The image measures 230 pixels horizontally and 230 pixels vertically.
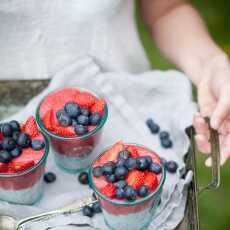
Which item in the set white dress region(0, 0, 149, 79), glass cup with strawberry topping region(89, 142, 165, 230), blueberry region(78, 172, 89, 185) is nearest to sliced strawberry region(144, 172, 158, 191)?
glass cup with strawberry topping region(89, 142, 165, 230)

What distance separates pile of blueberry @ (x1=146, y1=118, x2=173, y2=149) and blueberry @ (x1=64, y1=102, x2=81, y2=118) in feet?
0.48

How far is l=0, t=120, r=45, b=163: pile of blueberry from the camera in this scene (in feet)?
2.97

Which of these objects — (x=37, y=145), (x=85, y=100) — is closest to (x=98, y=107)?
(x=85, y=100)

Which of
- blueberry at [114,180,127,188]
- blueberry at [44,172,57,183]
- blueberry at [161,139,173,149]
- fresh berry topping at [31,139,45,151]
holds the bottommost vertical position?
blueberry at [44,172,57,183]

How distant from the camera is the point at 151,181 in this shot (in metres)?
0.89

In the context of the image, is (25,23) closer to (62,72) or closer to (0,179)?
(62,72)

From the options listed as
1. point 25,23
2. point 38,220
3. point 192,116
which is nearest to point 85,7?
point 25,23

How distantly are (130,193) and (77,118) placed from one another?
0.16 m

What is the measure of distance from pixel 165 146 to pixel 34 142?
223mm

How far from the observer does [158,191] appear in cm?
89

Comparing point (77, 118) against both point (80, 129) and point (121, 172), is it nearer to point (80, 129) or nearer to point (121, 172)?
point (80, 129)

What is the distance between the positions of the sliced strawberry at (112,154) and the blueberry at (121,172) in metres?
0.04

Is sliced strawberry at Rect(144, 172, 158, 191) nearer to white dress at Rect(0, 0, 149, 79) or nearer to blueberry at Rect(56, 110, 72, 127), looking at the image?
blueberry at Rect(56, 110, 72, 127)

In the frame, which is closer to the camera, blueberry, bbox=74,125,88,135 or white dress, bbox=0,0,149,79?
blueberry, bbox=74,125,88,135
